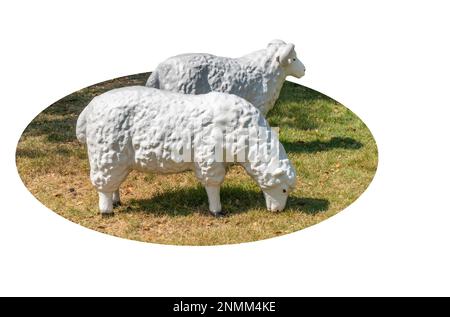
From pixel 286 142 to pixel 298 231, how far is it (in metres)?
3.12

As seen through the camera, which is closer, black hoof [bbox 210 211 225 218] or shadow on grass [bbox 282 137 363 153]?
black hoof [bbox 210 211 225 218]

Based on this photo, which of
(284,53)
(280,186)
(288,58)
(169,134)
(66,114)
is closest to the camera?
(169,134)

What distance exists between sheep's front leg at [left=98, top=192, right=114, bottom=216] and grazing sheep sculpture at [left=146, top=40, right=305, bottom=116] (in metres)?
2.16

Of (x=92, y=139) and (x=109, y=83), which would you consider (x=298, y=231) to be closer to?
(x=92, y=139)

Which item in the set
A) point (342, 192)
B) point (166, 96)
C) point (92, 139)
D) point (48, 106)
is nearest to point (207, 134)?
point (166, 96)

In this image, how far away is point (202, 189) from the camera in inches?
485

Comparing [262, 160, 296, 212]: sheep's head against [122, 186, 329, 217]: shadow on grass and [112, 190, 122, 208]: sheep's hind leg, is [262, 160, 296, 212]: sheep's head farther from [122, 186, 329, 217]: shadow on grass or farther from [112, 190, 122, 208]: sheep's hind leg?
[112, 190, 122, 208]: sheep's hind leg

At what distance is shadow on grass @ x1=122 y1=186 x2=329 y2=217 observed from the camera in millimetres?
11758

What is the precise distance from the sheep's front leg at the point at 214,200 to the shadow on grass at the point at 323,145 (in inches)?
96.0

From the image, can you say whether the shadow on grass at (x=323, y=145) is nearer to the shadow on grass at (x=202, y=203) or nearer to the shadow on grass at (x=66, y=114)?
the shadow on grass at (x=202, y=203)

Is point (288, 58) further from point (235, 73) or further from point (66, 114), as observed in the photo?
point (66, 114)

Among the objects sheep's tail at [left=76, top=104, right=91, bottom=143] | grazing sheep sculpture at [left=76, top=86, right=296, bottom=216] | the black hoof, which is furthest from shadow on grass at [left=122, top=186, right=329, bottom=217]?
sheep's tail at [left=76, top=104, right=91, bottom=143]

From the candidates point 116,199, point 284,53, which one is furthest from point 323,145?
point 116,199

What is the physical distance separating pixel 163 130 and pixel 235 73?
7.38 feet
